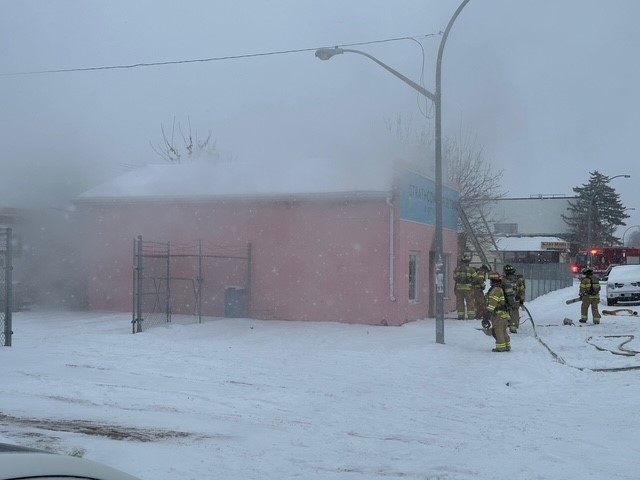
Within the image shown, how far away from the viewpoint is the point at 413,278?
19.8 meters

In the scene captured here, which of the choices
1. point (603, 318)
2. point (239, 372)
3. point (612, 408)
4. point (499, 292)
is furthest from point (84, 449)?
point (603, 318)

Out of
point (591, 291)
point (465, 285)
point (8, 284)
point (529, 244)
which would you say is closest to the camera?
point (8, 284)

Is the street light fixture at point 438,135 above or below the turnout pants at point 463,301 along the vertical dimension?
above

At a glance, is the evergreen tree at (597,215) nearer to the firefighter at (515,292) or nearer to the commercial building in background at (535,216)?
the commercial building in background at (535,216)

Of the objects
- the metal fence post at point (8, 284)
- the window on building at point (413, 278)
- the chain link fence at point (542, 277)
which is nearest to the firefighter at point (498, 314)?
the window on building at point (413, 278)

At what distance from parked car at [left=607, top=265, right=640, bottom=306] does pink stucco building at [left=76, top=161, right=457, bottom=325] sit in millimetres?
8044

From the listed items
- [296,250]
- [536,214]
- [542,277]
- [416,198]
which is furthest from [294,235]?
[536,214]

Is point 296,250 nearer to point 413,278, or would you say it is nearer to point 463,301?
point 413,278

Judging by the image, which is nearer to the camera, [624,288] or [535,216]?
[624,288]

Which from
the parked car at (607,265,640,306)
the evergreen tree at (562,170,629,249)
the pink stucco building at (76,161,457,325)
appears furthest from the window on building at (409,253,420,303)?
the evergreen tree at (562,170,629,249)

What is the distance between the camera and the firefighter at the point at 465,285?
19531 mm

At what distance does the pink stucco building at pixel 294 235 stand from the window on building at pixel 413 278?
0.03 meters

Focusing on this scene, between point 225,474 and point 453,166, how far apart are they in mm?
32770

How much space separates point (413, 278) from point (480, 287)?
1.78 m
